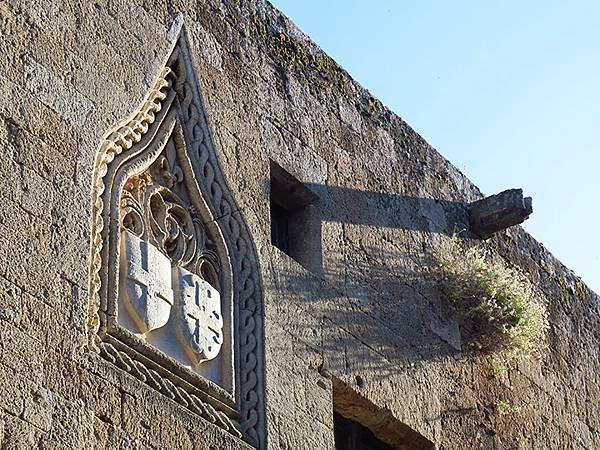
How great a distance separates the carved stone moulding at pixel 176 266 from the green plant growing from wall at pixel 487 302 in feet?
6.65

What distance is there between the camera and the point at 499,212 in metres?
10.1

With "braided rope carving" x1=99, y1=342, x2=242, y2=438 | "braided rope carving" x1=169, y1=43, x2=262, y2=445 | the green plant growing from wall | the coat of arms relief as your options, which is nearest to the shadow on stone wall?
the green plant growing from wall

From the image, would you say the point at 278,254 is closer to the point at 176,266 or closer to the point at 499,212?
the point at 176,266

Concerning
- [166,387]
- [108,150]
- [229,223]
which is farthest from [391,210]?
[166,387]

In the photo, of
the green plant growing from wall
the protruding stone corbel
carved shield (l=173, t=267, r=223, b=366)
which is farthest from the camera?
the protruding stone corbel

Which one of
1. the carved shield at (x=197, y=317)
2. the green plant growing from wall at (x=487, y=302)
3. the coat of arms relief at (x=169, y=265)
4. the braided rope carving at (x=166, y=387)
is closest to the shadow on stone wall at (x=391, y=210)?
the green plant growing from wall at (x=487, y=302)

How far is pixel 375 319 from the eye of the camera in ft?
28.4

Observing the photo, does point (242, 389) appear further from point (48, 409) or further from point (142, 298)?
point (48, 409)

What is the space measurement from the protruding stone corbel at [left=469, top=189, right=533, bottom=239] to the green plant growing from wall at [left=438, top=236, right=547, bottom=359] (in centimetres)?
32

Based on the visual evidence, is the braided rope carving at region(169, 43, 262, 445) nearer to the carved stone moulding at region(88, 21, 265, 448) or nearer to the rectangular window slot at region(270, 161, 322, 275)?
the carved stone moulding at region(88, 21, 265, 448)

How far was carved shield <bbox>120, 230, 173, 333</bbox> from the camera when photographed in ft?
22.5

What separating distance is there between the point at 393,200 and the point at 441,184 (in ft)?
2.54

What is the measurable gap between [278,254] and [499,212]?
96.7 inches

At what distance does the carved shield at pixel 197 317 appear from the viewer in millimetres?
7156
